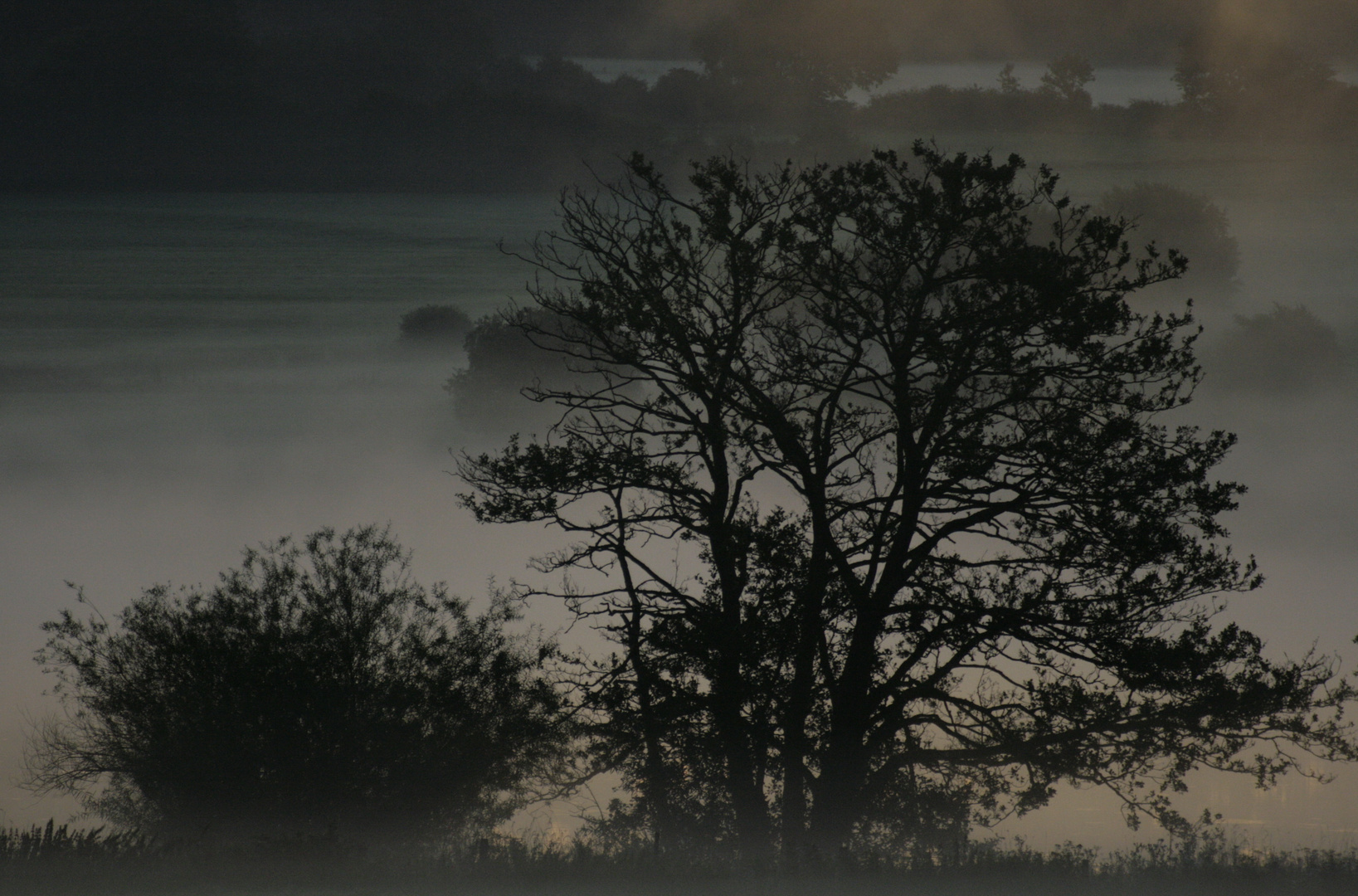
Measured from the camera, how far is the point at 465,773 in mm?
24641

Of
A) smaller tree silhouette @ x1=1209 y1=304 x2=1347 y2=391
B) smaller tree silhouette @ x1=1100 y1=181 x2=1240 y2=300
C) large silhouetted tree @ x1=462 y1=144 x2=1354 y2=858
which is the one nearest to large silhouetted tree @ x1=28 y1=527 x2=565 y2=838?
large silhouetted tree @ x1=462 y1=144 x2=1354 y2=858

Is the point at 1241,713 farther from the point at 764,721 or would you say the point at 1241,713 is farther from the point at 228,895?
the point at 228,895

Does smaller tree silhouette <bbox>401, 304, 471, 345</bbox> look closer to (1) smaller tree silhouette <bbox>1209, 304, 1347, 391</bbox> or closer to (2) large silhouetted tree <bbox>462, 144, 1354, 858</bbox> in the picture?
(1) smaller tree silhouette <bbox>1209, 304, 1347, 391</bbox>

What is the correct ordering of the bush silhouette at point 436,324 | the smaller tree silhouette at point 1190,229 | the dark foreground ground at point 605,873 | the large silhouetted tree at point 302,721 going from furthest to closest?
1. the bush silhouette at point 436,324
2. the smaller tree silhouette at point 1190,229
3. the large silhouetted tree at point 302,721
4. the dark foreground ground at point 605,873

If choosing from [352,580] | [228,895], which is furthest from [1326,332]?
[228,895]

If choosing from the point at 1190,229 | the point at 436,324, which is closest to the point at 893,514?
the point at 1190,229

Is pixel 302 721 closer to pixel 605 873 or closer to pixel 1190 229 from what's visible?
pixel 605 873

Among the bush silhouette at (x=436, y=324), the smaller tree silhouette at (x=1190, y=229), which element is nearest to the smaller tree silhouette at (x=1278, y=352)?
the smaller tree silhouette at (x=1190, y=229)

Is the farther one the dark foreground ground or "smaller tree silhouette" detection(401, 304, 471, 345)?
"smaller tree silhouette" detection(401, 304, 471, 345)

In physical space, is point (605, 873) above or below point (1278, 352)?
below

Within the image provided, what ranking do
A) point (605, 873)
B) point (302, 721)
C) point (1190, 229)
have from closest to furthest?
point (605, 873) < point (302, 721) < point (1190, 229)

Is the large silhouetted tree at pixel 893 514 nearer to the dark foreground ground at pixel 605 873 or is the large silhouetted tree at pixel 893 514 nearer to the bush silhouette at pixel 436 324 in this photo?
the dark foreground ground at pixel 605 873

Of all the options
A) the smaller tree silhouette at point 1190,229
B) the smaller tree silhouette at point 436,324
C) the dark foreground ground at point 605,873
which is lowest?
the dark foreground ground at point 605,873

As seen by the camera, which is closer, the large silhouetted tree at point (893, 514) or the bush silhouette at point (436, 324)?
the large silhouetted tree at point (893, 514)
